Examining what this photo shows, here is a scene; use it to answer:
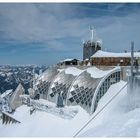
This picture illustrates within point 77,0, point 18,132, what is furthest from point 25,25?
point 18,132

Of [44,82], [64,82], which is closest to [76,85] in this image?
[64,82]

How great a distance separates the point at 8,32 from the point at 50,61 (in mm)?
437

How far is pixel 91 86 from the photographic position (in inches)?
192

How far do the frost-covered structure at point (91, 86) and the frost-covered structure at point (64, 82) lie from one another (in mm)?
38

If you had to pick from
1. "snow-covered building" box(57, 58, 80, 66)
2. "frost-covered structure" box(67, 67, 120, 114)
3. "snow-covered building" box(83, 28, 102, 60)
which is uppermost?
"snow-covered building" box(83, 28, 102, 60)

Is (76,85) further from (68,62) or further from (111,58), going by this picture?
(111,58)

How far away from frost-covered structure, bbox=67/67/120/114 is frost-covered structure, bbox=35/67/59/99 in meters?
0.20

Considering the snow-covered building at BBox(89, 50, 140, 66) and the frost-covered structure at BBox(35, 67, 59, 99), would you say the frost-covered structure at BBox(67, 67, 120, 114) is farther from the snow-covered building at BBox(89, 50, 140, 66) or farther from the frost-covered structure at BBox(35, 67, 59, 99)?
the frost-covered structure at BBox(35, 67, 59, 99)

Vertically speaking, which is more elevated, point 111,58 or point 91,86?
point 111,58

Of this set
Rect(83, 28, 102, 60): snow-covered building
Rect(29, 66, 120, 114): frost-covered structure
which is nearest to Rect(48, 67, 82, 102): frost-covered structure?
Rect(29, 66, 120, 114): frost-covered structure

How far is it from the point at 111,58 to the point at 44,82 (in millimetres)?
624

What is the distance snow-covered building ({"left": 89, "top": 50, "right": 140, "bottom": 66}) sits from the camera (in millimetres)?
4848

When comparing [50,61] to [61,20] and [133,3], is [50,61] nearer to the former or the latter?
[61,20]

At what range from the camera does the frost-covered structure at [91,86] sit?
484 centimetres
